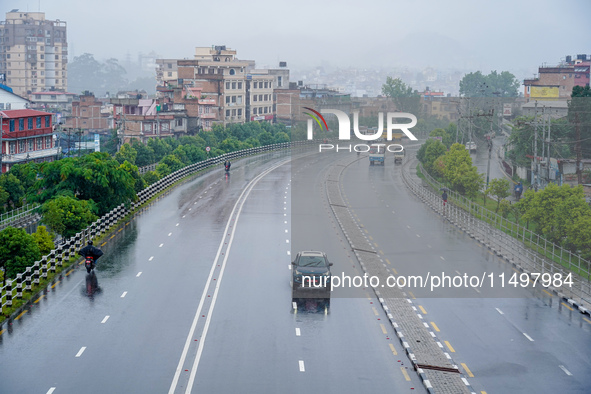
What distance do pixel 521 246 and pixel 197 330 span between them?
26415mm

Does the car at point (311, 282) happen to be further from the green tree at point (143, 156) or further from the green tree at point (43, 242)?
the green tree at point (143, 156)

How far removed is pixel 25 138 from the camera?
96.9 m

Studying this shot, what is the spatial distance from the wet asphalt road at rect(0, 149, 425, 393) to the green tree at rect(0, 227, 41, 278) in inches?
77.9

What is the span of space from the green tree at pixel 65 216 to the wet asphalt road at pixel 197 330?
246cm

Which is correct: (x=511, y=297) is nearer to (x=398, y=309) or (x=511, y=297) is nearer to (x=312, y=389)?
(x=398, y=309)

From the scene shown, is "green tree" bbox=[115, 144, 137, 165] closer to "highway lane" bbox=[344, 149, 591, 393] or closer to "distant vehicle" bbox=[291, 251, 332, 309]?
"highway lane" bbox=[344, 149, 591, 393]

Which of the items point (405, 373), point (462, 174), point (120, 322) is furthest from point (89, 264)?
point (462, 174)

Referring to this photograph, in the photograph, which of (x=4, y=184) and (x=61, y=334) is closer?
(x=61, y=334)

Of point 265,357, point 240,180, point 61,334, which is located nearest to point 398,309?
point 265,357

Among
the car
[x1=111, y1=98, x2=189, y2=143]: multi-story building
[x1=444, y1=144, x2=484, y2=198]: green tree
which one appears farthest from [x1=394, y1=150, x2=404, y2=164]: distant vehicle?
the car

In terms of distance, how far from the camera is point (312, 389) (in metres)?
25.6

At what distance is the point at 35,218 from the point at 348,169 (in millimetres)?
49343

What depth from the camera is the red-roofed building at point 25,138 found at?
92.0 meters

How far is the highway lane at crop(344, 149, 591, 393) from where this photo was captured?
2756 centimetres
